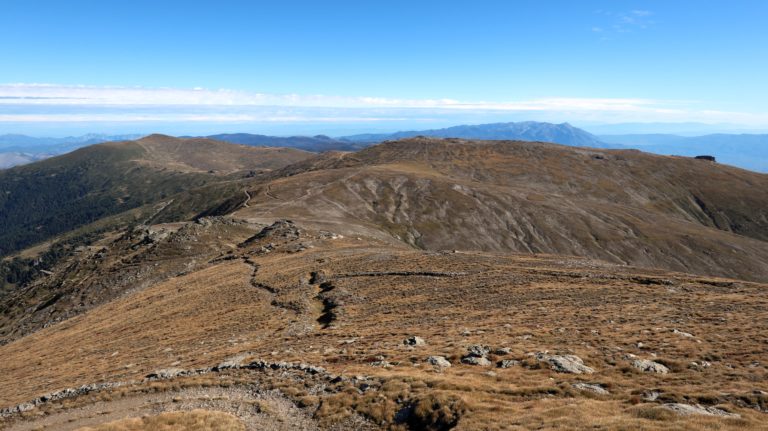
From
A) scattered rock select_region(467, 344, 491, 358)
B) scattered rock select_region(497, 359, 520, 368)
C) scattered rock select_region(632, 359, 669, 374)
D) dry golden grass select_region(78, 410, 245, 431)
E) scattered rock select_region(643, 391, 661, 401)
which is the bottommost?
dry golden grass select_region(78, 410, 245, 431)

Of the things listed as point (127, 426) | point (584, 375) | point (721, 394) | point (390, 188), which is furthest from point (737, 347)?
point (390, 188)

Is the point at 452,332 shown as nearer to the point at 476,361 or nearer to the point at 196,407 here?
the point at 476,361

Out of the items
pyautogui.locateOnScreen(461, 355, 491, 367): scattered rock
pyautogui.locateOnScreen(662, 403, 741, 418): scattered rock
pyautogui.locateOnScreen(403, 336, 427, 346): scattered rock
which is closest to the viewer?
pyautogui.locateOnScreen(662, 403, 741, 418): scattered rock

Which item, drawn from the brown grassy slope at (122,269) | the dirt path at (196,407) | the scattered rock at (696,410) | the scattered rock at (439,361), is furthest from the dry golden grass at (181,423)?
the brown grassy slope at (122,269)

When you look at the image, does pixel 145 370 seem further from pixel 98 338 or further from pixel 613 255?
pixel 613 255

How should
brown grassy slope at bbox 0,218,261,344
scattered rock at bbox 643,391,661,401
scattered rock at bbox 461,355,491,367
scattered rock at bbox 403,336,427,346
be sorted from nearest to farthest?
scattered rock at bbox 643,391,661,401 → scattered rock at bbox 461,355,491,367 → scattered rock at bbox 403,336,427,346 → brown grassy slope at bbox 0,218,261,344

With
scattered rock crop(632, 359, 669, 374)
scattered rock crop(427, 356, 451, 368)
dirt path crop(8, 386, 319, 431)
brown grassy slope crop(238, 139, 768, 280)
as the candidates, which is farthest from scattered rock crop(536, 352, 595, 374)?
brown grassy slope crop(238, 139, 768, 280)

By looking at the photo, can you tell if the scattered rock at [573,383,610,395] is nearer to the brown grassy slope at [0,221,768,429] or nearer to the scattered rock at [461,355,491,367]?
the brown grassy slope at [0,221,768,429]
